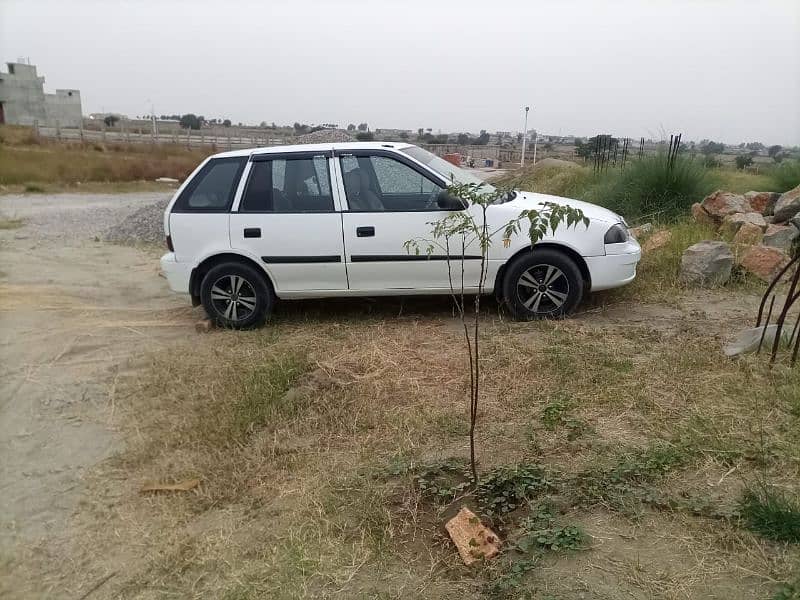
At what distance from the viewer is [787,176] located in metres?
10.2

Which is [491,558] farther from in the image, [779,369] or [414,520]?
[779,369]

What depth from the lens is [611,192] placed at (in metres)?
10.3

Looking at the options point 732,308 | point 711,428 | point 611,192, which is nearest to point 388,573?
point 711,428

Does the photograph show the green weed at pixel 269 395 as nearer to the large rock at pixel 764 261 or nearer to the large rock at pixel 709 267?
the large rock at pixel 709 267

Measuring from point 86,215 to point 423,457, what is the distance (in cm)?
1450

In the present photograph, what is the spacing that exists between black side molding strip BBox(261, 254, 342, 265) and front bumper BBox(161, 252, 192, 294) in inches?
29.6

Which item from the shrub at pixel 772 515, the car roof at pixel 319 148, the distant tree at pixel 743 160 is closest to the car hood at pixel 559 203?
the car roof at pixel 319 148

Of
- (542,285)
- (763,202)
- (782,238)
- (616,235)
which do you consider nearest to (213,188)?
(542,285)

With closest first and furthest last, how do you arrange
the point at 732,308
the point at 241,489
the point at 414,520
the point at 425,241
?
the point at 414,520, the point at 241,489, the point at 425,241, the point at 732,308

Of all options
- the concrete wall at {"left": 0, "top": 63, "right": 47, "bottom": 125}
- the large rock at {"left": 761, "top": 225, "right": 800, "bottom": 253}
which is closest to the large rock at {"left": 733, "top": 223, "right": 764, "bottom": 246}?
the large rock at {"left": 761, "top": 225, "right": 800, "bottom": 253}

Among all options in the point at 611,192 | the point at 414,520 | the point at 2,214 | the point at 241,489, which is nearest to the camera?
the point at 414,520

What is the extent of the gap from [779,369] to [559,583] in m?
2.58

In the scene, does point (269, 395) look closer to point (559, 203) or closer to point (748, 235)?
point (559, 203)

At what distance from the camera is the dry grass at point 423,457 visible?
105 inches
